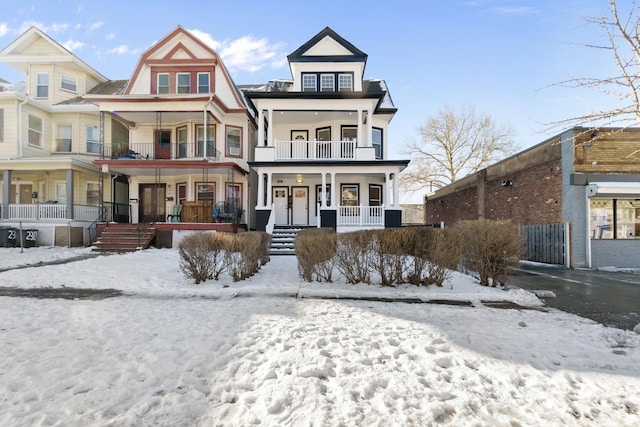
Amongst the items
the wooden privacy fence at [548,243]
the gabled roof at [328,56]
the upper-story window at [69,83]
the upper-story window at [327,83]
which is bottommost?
the wooden privacy fence at [548,243]

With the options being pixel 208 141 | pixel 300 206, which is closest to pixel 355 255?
pixel 300 206

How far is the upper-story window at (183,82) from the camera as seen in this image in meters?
18.5

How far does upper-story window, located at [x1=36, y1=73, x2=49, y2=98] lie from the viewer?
19.3 metres

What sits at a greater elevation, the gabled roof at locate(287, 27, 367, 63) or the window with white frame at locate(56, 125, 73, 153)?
the gabled roof at locate(287, 27, 367, 63)

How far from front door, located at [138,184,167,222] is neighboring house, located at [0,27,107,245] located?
2.31 m

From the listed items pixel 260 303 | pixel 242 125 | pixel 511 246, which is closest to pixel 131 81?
pixel 242 125

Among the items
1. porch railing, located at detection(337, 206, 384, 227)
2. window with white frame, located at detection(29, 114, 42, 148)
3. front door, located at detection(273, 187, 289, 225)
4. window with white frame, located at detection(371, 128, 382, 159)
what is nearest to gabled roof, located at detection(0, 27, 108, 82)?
window with white frame, located at detection(29, 114, 42, 148)

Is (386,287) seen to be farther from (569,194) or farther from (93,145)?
(93,145)

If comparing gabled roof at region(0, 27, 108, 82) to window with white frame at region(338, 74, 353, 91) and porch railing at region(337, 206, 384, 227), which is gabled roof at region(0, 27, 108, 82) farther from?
porch railing at region(337, 206, 384, 227)

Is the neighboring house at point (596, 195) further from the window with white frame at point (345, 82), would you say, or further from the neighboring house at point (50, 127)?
the neighboring house at point (50, 127)

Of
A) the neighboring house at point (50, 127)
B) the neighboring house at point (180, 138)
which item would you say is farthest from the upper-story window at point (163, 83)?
the neighboring house at point (50, 127)

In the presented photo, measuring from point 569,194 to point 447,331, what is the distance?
1127cm

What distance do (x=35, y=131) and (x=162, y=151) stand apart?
717 cm

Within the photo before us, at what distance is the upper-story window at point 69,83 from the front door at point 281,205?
1445 cm
